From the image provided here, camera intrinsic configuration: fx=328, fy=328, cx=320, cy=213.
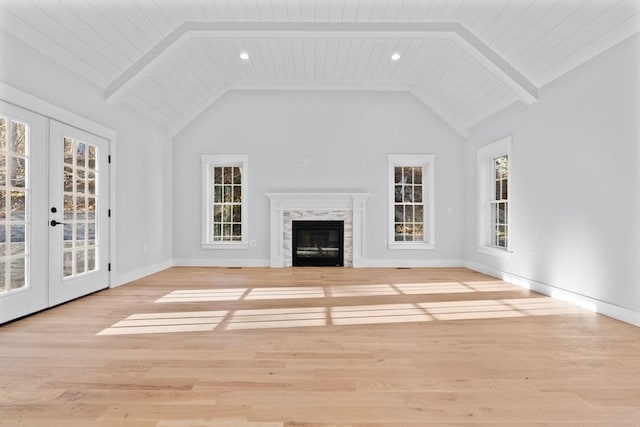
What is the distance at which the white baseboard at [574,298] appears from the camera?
299cm

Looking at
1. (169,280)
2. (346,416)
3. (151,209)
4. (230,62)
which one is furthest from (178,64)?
(346,416)

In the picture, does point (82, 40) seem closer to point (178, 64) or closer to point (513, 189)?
point (178, 64)

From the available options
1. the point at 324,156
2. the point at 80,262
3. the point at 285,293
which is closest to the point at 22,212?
the point at 80,262

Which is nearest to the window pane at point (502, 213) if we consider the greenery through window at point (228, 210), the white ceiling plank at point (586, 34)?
the white ceiling plank at point (586, 34)

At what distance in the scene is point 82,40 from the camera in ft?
11.1

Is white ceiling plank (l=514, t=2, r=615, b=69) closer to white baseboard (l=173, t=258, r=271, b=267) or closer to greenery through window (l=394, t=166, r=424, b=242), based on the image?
greenery through window (l=394, t=166, r=424, b=242)

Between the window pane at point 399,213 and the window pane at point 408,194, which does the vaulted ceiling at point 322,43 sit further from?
the window pane at point 399,213

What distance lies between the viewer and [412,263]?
6.13 meters

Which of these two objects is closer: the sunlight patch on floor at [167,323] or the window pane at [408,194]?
the sunlight patch on floor at [167,323]

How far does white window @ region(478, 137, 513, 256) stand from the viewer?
17.0 feet

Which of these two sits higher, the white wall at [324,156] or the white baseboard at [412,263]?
the white wall at [324,156]

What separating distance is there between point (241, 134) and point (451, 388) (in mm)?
5405

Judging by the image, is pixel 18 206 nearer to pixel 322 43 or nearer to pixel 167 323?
pixel 167 323

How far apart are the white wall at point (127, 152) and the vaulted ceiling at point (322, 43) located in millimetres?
161
